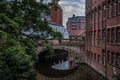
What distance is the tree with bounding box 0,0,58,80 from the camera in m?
11.3

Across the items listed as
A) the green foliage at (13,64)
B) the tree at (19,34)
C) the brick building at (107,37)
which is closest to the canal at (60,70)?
the brick building at (107,37)

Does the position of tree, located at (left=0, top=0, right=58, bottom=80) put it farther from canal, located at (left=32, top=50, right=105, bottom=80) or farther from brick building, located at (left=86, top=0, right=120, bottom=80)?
canal, located at (left=32, top=50, right=105, bottom=80)

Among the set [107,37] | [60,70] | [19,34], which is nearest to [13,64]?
[19,34]

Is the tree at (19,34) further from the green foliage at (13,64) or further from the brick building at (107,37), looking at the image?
the brick building at (107,37)

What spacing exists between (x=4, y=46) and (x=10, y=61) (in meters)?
1.11

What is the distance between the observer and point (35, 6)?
15.8m

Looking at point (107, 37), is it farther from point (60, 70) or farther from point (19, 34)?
point (19, 34)

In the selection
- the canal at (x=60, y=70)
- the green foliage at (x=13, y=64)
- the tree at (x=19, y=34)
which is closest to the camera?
the green foliage at (x=13, y=64)

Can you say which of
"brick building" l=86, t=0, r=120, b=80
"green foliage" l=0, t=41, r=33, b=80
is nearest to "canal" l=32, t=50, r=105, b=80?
"brick building" l=86, t=0, r=120, b=80

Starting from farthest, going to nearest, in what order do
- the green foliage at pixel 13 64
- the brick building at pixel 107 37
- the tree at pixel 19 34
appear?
the brick building at pixel 107 37 < the tree at pixel 19 34 < the green foliage at pixel 13 64

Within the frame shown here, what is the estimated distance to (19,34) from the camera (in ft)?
48.2

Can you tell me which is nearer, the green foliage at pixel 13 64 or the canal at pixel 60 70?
the green foliage at pixel 13 64

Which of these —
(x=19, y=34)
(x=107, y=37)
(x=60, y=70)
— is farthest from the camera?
(x=60, y=70)

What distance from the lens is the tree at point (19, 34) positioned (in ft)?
37.1
